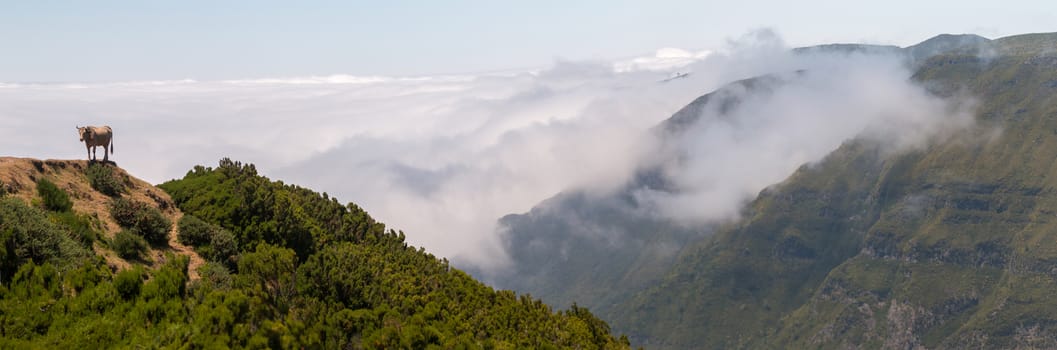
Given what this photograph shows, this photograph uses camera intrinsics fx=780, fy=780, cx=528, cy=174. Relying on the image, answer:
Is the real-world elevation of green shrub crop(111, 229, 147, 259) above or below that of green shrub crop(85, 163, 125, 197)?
below

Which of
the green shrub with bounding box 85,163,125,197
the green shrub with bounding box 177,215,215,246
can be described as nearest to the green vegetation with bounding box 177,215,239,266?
the green shrub with bounding box 177,215,215,246

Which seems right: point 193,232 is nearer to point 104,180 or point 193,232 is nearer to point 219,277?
point 104,180

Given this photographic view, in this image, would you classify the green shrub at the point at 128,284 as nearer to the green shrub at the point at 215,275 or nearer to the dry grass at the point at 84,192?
the green shrub at the point at 215,275

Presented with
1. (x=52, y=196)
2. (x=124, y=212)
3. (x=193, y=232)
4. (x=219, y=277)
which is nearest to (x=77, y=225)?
(x=52, y=196)

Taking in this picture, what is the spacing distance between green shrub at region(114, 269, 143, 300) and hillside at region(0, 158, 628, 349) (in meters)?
0.06

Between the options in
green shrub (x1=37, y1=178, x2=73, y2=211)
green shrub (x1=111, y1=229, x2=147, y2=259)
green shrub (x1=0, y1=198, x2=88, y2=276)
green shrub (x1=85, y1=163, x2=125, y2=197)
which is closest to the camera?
green shrub (x1=0, y1=198, x2=88, y2=276)

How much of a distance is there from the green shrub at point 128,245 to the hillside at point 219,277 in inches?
3.2

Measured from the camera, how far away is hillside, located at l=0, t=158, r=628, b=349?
32.0 meters

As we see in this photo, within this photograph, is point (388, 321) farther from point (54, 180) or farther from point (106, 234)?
point (54, 180)

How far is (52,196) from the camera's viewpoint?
48.8m

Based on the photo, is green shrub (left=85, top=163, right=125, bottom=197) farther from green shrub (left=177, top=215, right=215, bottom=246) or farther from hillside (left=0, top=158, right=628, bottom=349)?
green shrub (left=177, top=215, right=215, bottom=246)

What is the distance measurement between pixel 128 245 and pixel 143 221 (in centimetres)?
546

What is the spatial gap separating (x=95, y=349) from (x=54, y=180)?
2872 centimetres

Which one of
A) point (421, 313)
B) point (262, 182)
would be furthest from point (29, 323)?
point (262, 182)
